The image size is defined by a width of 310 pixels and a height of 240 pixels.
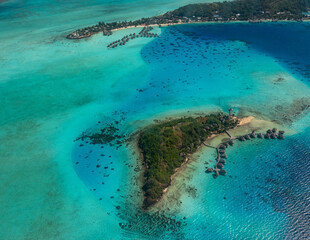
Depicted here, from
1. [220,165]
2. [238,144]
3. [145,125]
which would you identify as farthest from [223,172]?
[145,125]

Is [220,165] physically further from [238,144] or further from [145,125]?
[145,125]

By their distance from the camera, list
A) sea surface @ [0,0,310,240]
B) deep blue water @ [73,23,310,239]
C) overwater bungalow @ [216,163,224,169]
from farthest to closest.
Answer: overwater bungalow @ [216,163,224,169], sea surface @ [0,0,310,240], deep blue water @ [73,23,310,239]

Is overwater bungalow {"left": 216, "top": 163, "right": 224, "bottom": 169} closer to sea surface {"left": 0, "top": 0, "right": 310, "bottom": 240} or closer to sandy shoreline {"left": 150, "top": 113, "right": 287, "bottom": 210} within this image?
sea surface {"left": 0, "top": 0, "right": 310, "bottom": 240}

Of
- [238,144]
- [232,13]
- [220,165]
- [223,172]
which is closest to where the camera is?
[223,172]

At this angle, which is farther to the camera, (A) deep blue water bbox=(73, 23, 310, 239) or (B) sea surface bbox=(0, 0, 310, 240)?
(B) sea surface bbox=(0, 0, 310, 240)

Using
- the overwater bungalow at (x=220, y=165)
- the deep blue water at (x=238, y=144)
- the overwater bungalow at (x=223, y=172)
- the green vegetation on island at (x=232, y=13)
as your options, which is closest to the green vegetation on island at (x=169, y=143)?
the deep blue water at (x=238, y=144)

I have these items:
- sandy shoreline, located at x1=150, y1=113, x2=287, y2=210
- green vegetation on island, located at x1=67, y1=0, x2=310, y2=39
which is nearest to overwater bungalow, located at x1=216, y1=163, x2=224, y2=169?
sandy shoreline, located at x1=150, y1=113, x2=287, y2=210
